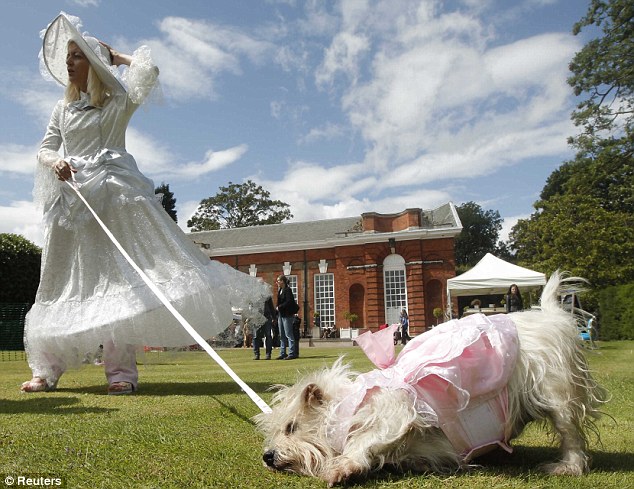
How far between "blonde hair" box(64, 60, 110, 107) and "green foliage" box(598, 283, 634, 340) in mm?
24954

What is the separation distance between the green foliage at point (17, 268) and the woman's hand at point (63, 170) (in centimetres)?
2184

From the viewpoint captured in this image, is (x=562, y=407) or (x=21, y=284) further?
(x=21, y=284)

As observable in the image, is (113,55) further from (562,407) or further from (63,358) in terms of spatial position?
(562,407)

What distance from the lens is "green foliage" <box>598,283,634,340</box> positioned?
79.2 feet

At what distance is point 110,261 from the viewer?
5.04 metres

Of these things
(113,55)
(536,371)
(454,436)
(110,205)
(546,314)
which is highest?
(113,55)

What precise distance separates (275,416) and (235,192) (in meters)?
52.8

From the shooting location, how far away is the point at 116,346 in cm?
481

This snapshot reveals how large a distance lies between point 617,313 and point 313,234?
2051cm

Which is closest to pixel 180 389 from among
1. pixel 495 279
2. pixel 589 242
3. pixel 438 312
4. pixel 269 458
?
pixel 269 458

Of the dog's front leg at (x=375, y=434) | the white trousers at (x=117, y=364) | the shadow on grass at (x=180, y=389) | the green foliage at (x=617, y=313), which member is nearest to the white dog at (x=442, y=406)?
the dog's front leg at (x=375, y=434)

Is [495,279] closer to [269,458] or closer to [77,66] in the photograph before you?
[77,66]

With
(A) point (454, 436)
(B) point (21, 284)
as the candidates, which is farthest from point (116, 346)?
(B) point (21, 284)

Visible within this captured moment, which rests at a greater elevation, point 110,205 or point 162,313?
point 110,205
